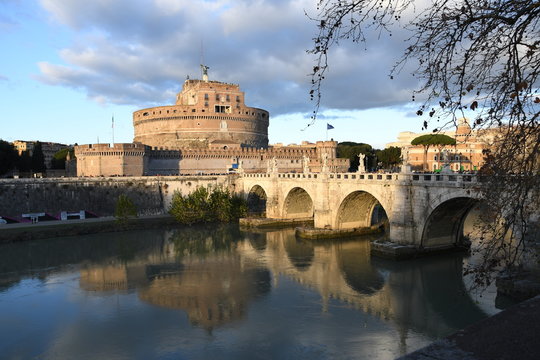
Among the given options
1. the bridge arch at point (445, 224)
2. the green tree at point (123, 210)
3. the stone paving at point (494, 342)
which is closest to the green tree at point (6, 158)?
the green tree at point (123, 210)

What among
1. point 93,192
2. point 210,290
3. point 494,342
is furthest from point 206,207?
point 494,342

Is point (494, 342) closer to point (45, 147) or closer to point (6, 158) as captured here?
point (6, 158)

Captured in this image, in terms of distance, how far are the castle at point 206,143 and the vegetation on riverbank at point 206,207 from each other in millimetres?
8434

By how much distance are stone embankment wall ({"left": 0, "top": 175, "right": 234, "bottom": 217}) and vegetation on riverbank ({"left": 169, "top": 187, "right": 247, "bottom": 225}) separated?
1.75 m

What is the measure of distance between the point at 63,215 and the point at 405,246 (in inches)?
1017

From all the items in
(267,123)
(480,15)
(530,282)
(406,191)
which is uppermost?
(267,123)

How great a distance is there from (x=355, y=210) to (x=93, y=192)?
70.6 feet

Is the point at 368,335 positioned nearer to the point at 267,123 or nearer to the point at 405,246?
the point at 405,246

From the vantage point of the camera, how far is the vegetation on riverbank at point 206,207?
3288cm

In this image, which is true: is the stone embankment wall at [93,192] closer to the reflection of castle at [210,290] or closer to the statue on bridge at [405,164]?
the reflection of castle at [210,290]

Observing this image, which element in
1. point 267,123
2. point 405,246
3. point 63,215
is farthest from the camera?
point 267,123

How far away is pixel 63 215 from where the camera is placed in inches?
1272

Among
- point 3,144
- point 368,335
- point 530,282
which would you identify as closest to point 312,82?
point 368,335

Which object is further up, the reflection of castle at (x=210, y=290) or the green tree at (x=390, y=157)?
the green tree at (x=390, y=157)
